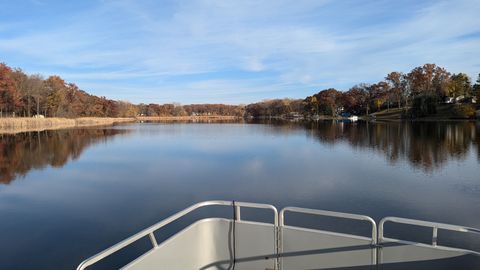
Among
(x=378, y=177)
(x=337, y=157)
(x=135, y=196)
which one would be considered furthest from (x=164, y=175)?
(x=337, y=157)

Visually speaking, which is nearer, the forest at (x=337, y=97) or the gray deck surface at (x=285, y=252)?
the gray deck surface at (x=285, y=252)

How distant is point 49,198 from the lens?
39.0ft

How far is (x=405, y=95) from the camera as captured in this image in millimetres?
92062

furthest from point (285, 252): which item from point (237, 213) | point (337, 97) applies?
point (337, 97)

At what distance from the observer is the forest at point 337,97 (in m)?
64.2

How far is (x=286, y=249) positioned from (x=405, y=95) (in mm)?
98769

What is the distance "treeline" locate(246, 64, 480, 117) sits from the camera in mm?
77875

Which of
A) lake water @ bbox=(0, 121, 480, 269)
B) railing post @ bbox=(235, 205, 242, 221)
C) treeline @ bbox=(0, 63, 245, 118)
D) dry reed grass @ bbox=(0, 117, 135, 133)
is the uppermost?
treeline @ bbox=(0, 63, 245, 118)

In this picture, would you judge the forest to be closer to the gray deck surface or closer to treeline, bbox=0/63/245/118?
treeline, bbox=0/63/245/118

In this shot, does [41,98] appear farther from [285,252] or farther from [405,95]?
[405,95]

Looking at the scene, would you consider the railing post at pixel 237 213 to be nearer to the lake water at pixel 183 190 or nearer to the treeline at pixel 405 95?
the lake water at pixel 183 190

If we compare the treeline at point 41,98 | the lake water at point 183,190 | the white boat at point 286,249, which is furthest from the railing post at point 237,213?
the treeline at point 41,98

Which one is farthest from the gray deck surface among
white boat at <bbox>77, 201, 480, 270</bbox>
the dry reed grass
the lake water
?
the dry reed grass

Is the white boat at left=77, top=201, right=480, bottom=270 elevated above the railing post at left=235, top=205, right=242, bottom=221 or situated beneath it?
situated beneath
